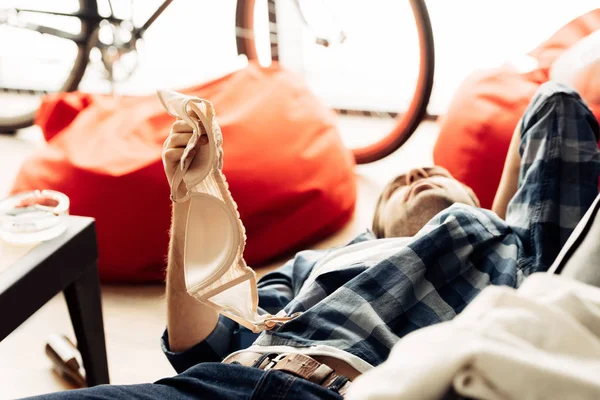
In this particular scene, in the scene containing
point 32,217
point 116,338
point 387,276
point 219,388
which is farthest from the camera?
point 116,338

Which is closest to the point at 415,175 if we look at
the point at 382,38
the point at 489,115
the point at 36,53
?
the point at 489,115

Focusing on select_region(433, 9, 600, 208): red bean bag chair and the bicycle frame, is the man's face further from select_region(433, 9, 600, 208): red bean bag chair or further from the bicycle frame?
the bicycle frame

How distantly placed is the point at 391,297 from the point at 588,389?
521 millimetres

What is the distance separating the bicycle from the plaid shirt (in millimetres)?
1094

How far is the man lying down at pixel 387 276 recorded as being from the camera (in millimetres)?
823

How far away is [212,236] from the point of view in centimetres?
89

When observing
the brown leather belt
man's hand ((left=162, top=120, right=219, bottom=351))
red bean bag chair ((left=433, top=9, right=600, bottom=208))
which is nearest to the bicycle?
red bean bag chair ((left=433, top=9, right=600, bottom=208))

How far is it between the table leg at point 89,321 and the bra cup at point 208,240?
0.36m

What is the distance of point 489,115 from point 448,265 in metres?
0.81

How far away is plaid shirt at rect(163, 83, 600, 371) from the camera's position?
34.7 inches

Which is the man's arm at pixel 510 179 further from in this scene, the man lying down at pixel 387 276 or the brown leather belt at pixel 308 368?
the brown leather belt at pixel 308 368

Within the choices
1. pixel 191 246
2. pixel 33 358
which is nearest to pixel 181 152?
pixel 191 246

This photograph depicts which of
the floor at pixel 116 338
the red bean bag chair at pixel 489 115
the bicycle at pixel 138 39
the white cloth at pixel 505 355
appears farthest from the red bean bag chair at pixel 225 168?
the white cloth at pixel 505 355

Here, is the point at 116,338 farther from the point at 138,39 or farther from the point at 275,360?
the point at 138,39
